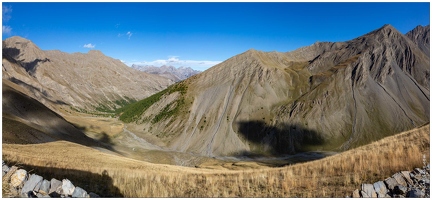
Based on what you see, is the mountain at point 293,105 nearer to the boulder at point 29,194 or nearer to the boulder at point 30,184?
the boulder at point 30,184

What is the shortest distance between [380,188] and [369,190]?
1.43 ft

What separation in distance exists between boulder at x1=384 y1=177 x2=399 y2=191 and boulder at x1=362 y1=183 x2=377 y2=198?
0.62 m

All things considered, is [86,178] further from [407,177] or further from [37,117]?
[37,117]

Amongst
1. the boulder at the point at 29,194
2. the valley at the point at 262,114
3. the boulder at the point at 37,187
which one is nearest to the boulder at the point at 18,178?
the boulder at the point at 29,194

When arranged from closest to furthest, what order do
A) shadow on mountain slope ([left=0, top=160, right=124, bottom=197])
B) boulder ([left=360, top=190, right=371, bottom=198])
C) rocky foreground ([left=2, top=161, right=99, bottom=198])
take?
rocky foreground ([left=2, top=161, right=99, bottom=198])
boulder ([left=360, top=190, right=371, bottom=198])
shadow on mountain slope ([left=0, top=160, right=124, bottom=197])

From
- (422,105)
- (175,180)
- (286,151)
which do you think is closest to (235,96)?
(286,151)

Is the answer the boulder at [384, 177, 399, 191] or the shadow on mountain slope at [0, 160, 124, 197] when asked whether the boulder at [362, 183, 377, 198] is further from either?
the shadow on mountain slope at [0, 160, 124, 197]

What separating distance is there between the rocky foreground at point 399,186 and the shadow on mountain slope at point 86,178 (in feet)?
37.7

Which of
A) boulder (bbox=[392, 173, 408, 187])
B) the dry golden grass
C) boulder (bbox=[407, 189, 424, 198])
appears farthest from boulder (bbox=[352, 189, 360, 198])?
boulder (bbox=[407, 189, 424, 198])

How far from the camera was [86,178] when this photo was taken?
1580 centimetres

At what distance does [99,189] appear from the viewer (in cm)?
1421

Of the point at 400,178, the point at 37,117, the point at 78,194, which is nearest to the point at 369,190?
the point at 400,178

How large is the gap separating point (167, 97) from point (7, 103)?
237 feet

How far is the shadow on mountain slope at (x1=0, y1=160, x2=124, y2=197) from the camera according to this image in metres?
14.0
